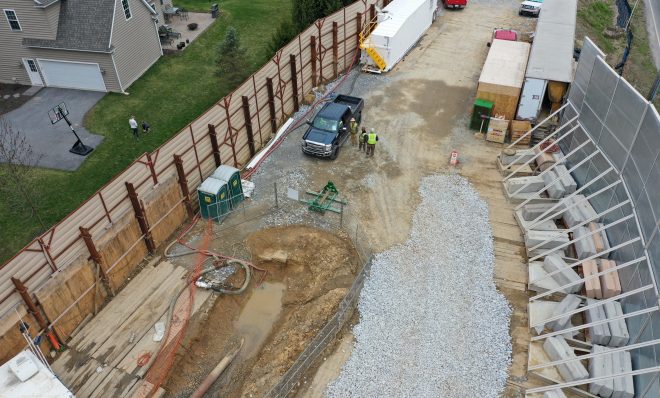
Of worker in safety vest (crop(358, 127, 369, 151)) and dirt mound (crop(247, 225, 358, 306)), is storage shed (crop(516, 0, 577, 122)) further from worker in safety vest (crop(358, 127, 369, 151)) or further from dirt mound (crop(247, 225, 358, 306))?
dirt mound (crop(247, 225, 358, 306))

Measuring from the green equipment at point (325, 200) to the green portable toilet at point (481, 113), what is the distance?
30.3ft

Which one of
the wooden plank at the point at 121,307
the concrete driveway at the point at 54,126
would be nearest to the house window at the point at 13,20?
the concrete driveway at the point at 54,126

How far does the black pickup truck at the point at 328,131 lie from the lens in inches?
914

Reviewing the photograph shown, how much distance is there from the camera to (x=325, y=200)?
68.8 feet

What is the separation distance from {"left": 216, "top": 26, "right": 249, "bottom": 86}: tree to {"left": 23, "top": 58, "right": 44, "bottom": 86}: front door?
11.4m

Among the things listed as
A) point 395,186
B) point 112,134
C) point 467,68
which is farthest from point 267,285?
point 467,68

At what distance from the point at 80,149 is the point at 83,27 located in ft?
30.1

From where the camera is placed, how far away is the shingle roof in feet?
97.5

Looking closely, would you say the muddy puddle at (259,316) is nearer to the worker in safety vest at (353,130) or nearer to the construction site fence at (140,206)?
the construction site fence at (140,206)

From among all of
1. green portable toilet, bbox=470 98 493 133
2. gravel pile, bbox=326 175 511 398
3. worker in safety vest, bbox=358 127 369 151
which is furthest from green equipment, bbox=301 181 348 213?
green portable toilet, bbox=470 98 493 133

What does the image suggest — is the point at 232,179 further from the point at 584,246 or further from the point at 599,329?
the point at 599,329

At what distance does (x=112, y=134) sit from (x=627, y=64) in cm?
3418

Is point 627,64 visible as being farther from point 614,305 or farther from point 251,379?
point 251,379

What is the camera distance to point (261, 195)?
2172 cm
